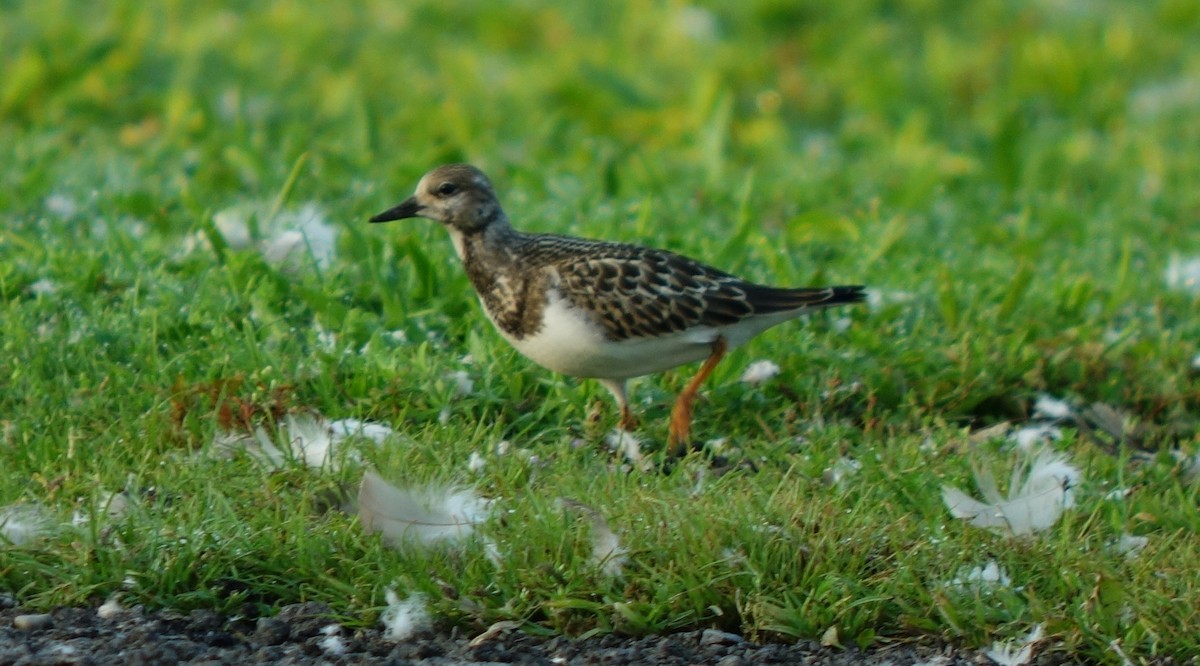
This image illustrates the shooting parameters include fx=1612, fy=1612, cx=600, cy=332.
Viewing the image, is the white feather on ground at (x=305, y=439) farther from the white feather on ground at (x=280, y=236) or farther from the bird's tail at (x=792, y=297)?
the bird's tail at (x=792, y=297)

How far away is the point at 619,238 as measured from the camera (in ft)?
22.2

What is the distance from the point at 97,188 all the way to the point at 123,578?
10.8ft

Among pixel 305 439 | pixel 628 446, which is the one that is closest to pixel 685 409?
pixel 628 446

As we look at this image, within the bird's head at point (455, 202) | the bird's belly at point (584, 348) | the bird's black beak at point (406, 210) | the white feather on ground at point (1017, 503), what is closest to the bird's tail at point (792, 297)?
the bird's belly at point (584, 348)

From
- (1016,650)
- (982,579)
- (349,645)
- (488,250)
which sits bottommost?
(1016,650)

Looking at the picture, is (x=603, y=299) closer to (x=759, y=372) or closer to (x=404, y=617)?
(x=759, y=372)

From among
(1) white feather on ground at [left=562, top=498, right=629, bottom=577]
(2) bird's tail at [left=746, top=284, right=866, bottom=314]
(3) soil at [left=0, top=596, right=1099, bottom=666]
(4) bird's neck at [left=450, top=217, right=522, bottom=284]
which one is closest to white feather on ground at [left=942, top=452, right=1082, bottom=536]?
(3) soil at [left=0, top=596, right=1099, bottom=666]

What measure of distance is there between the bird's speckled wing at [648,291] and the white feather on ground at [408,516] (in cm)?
86

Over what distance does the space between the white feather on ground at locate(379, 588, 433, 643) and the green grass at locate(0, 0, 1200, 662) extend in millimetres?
52

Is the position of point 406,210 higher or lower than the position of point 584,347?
higher

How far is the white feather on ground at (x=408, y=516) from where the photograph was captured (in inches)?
175

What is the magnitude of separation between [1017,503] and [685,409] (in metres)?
1.11

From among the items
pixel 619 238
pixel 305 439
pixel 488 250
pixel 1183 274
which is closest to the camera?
pixel 305 439

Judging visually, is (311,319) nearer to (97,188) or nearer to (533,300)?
(533,300)
